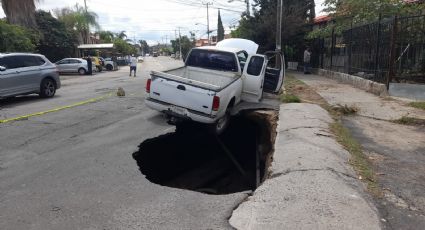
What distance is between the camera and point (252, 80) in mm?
10352

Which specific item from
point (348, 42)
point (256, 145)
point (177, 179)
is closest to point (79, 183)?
point (177, 179)

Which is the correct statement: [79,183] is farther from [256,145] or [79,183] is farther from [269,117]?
[256,145]

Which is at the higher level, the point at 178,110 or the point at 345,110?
the point at 178,110

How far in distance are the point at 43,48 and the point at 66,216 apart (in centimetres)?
3520

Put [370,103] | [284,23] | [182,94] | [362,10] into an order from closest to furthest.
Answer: [182,94] → [370,103] → [362,10] → [284,23]

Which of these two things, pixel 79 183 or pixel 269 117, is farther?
pixel 269 117

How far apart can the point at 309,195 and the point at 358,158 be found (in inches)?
70.8

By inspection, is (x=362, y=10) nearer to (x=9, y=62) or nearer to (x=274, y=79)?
(x=274, y=79)

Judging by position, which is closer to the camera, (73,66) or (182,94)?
(182,94)

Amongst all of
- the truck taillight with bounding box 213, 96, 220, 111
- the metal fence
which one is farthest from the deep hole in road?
the metal fence

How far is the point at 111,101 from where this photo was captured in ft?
42.2

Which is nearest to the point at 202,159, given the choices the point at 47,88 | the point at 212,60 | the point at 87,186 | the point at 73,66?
the point at 212,60

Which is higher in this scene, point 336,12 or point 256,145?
point 336,12

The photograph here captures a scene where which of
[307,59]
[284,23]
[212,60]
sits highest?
[284,23]
